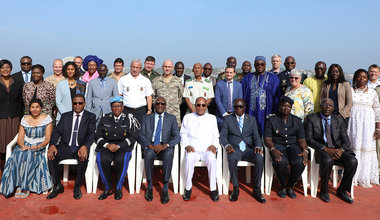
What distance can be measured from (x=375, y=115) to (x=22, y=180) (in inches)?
230

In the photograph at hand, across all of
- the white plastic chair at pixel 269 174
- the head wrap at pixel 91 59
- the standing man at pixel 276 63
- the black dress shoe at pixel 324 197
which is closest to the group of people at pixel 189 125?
the black dress shoe at pixel 324 197

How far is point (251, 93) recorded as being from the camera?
5383mm

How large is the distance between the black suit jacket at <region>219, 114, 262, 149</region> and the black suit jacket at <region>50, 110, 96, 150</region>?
2082 millimetres

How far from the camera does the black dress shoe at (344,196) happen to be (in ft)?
13.4

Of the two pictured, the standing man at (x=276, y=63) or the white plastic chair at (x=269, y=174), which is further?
the standing man at (x=276, y=63)

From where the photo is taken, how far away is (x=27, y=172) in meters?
4.18

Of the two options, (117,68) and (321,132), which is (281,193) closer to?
(321,132)

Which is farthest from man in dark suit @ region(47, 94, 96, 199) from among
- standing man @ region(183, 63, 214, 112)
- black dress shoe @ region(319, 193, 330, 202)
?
black dress shoe @ region(319, 193, 330, 202)

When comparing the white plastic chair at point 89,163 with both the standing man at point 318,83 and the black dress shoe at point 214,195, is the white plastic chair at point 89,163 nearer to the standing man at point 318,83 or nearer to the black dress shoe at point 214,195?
the black dress shoe at point 214,195

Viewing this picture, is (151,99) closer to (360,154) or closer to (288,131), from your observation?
(288,131)

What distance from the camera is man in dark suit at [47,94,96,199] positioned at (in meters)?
4.24

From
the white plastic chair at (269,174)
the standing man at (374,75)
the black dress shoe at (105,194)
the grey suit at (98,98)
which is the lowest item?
the black dress shoe at (105,194)

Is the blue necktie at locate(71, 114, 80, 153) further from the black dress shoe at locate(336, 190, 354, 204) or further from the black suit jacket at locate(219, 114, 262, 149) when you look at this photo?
the black dress shoe at locate(336, 190, 354, 204)

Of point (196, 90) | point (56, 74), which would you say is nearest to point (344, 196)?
point (196, 90)
